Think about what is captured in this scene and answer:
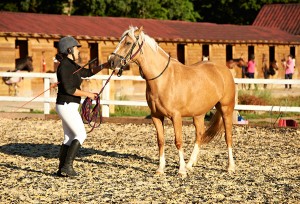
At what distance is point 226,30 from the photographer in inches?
1903

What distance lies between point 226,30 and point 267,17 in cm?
1201

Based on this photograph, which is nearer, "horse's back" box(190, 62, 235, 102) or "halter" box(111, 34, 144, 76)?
"halter" box(111, 34, 144, 76)

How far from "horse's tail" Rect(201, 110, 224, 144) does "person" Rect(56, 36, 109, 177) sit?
228cm

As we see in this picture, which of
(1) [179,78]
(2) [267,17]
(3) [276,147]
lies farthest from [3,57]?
(2) [267,17]

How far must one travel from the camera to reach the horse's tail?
41.9 feet

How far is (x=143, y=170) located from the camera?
39.4 feet

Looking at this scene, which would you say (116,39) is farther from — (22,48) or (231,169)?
(231,169)

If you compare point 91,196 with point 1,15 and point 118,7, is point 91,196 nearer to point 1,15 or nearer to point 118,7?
point 1,15

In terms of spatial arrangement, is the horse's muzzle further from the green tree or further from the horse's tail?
the green tree

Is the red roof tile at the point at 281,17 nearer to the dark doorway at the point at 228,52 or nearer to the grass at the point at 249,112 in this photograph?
the dark doorway at the point at 228,52

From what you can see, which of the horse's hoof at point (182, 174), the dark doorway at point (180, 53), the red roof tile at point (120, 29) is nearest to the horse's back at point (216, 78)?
the horse's hoof at point (182, 174)

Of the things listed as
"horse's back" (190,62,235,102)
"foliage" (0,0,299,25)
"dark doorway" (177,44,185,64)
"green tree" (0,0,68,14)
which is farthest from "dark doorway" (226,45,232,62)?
"horse's back" (190,62,235,102)

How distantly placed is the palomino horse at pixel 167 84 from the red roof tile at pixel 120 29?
22.9 m

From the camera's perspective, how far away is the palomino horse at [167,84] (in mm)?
11336
